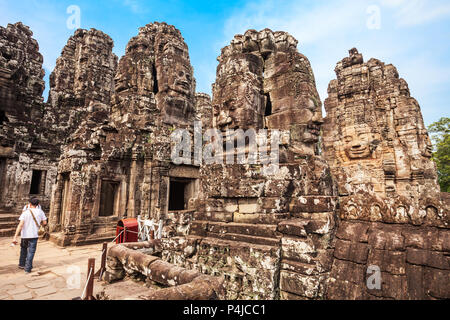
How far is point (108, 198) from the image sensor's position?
11.1 meters

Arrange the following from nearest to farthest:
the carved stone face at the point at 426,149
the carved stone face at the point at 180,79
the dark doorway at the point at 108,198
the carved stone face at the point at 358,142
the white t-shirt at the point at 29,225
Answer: the white t-shirt at the point at 29,225, the carved stone face at the point at 358,142, the dark doorway at the point at 108,198, the carved stone face at the point at 426,149, the carved stone face at the point at 180,79

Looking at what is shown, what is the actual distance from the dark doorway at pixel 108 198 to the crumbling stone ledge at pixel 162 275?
269 inches

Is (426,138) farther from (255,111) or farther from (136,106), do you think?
(136,106)

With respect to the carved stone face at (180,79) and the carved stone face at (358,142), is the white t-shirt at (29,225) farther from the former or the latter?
the carved stone face at (358,142)

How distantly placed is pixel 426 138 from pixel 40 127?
22.3 metres

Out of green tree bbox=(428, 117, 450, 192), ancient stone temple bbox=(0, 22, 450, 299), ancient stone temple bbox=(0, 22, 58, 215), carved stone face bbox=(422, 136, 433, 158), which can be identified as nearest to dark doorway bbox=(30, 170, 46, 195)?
ancient stone temple bbox=(0, 22, 58, 215)

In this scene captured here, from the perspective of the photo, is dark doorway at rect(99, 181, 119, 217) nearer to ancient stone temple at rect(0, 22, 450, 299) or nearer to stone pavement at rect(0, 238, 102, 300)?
ancient stone temple at rect(0, 22, 450, 299)

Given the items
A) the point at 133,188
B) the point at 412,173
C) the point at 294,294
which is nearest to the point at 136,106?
the point at 133,188

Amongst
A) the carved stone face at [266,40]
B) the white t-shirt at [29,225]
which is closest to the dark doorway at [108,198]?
the white t-shirt at [29,225]

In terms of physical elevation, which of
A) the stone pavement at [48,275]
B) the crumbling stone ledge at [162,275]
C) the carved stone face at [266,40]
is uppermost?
the carved stone face at [266,40]

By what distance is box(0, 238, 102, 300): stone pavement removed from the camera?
4285 mm

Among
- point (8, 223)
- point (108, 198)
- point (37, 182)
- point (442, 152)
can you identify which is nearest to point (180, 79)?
point (108, 198)

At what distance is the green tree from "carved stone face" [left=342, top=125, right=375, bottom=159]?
51.4 feet

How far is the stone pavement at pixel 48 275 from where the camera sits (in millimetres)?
4285
